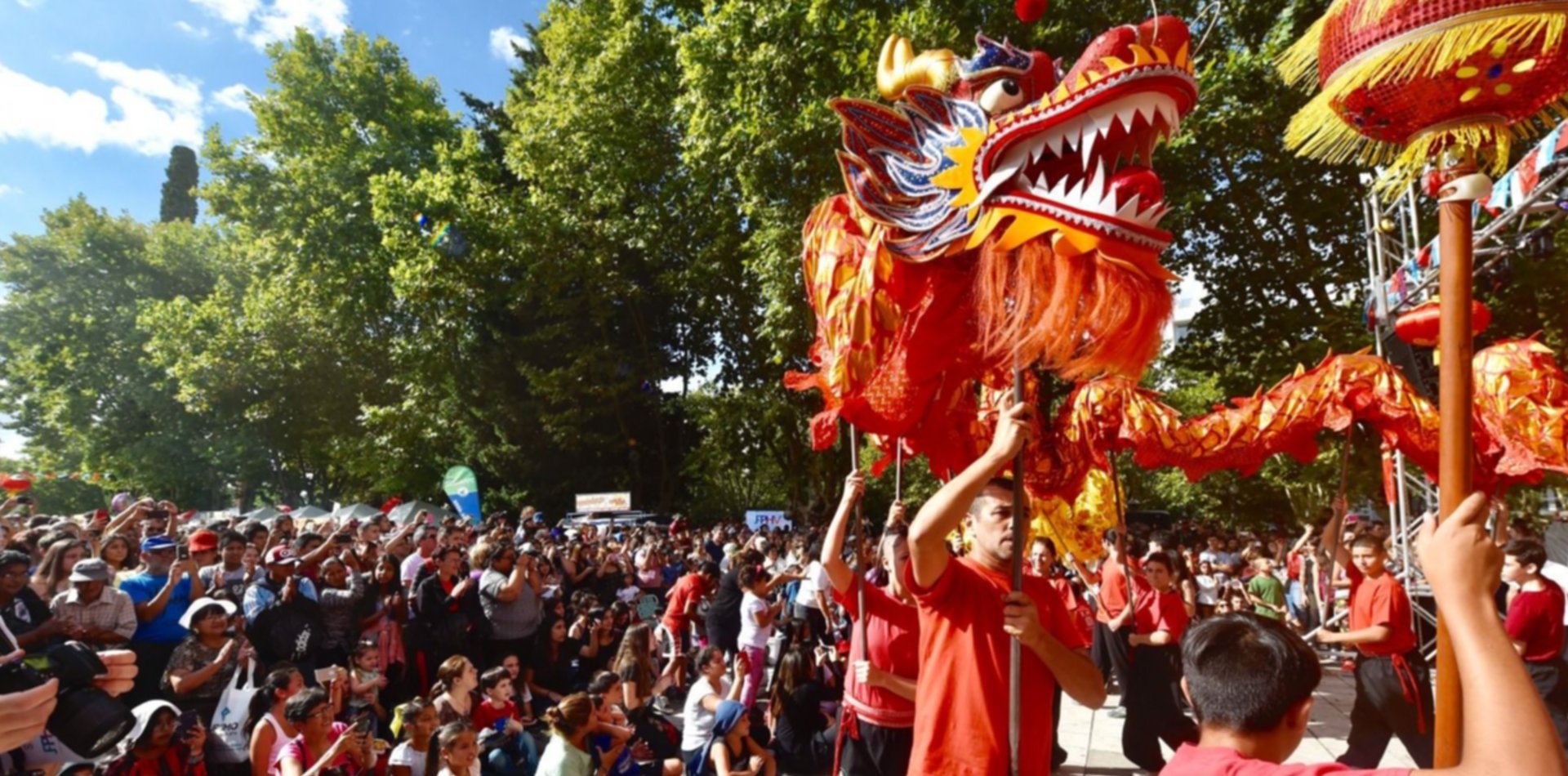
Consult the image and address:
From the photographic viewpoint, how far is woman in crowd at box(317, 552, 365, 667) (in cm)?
616

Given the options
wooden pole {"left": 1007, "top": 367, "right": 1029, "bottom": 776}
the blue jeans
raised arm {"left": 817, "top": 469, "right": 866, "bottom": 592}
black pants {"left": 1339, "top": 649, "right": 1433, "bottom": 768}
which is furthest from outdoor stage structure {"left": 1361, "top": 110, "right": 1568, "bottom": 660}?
the blue jeans

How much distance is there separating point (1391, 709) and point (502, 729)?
4877 millimetres

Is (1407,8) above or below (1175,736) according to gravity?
above

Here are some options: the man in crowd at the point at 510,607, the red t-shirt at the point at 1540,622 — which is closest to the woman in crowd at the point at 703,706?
the man in crowd at the point at 510,607

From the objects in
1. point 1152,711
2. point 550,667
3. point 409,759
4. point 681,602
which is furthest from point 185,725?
point 1152,711

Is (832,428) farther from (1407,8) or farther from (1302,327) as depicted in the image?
(1302,327)

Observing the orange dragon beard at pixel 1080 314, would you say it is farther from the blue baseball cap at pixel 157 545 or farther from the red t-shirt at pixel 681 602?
the red t-shirt at pixel 681 602

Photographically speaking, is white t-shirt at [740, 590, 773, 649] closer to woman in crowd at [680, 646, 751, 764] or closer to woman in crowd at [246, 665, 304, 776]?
woman in crowd at [680, 646, 751, 764]

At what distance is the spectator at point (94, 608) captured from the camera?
4.87 metres

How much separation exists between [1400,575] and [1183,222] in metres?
5.09

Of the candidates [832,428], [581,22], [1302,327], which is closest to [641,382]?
[581,22]

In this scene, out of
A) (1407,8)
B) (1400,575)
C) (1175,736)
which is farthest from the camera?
(1400,575)

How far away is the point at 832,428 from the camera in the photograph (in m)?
4.28

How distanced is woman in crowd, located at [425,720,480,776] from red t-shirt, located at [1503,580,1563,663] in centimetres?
533
